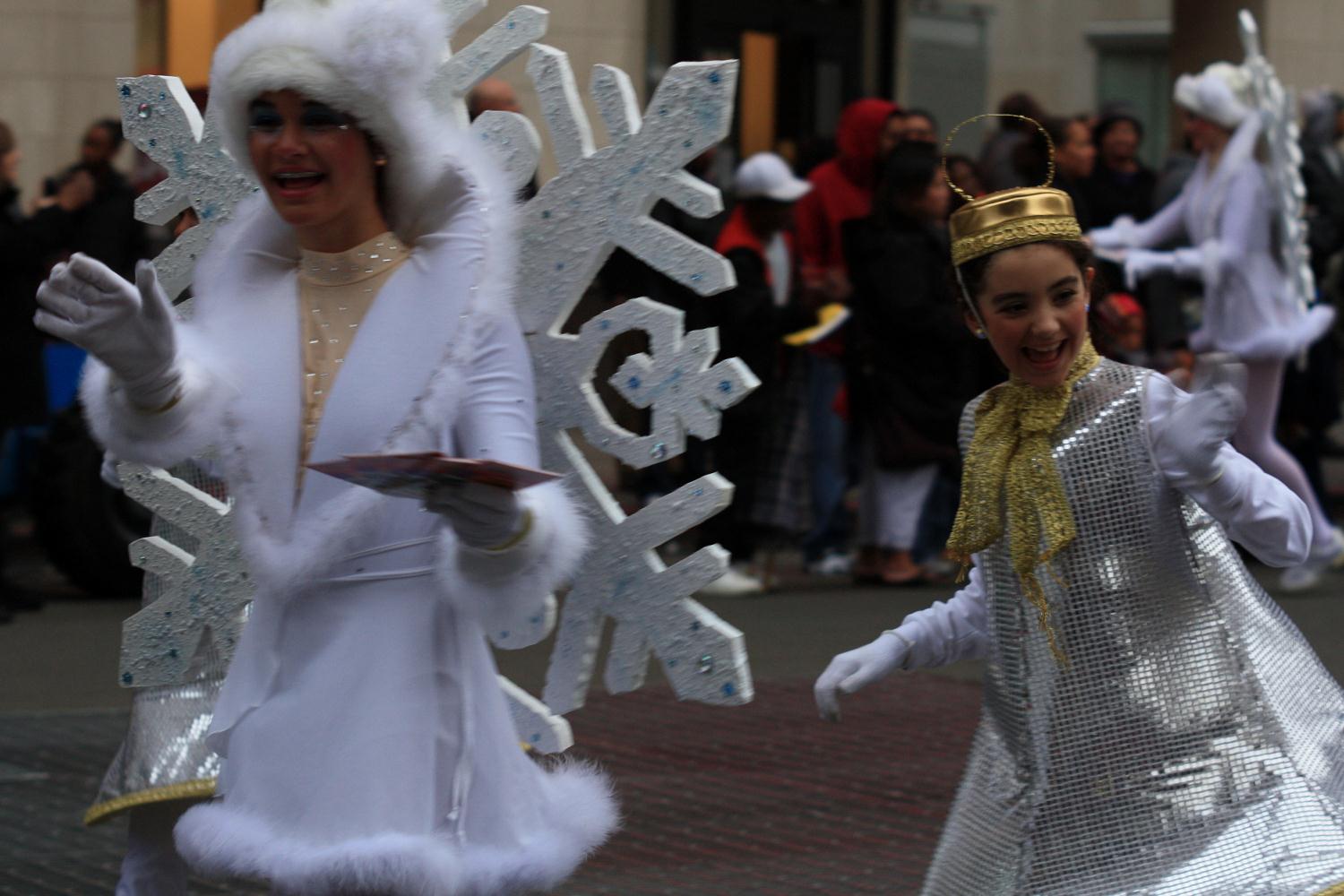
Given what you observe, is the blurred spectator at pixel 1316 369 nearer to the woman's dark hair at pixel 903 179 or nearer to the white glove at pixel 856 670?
the woman's dark hair at pixel 903 179

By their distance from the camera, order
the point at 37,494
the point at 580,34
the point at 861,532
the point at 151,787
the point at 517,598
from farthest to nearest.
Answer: the point at 580,34 < the point at 861,532 < the point at 37,494 < the point at 151,787 < the point at 517,598

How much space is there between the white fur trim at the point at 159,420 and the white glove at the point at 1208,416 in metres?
1.48

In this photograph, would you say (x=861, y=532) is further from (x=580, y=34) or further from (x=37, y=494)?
(x=580, y=34)

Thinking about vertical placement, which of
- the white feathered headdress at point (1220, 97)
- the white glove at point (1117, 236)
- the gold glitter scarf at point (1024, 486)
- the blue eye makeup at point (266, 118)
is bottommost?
the white glove at point (1117, 236)

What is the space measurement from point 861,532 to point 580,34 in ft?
17.8

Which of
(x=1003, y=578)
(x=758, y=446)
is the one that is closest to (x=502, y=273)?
(x=1003, y=578)

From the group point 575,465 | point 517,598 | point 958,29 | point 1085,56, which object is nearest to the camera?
point 517,598

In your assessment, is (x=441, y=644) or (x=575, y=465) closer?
(x=441, y=644)

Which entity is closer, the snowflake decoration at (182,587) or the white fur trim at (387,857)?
the white fur trim at (387,857)

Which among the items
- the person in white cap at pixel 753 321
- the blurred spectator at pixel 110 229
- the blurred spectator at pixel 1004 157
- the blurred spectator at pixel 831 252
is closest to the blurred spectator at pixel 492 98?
the person in white cap at pixel 753 321

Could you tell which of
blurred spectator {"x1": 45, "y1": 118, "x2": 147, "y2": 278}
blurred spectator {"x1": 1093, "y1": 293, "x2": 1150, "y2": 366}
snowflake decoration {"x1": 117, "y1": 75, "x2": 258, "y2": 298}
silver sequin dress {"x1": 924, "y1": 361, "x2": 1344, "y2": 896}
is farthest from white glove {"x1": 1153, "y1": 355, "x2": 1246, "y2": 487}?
blurred spectator {"x1": 45, "y1": 118, "x2": 147, "y2": 278}

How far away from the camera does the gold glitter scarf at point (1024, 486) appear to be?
375 centimetres

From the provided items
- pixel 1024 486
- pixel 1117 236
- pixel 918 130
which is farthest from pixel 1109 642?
pixel 918 130

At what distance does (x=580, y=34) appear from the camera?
576 inches
